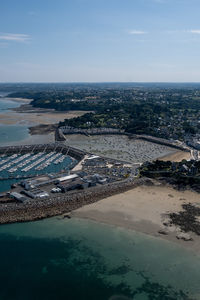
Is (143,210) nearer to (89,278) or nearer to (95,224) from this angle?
(95,224)

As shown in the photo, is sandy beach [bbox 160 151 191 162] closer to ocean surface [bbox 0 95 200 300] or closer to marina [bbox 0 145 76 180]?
marina [bbox 0 145 76 180]

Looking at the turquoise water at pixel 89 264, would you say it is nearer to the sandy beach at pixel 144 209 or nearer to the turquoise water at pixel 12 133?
the sandy beach at pixel 144 209

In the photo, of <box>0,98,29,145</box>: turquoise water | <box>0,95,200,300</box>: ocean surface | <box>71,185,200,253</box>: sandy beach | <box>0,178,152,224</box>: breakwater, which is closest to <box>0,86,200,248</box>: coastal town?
<box>0,178,152,224</box>: breakwater

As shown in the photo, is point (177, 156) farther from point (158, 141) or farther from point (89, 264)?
point (89, 264)

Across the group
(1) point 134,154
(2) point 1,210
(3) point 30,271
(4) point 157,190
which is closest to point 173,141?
(1) point 134,154

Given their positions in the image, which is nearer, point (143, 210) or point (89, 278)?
point (89, 278)

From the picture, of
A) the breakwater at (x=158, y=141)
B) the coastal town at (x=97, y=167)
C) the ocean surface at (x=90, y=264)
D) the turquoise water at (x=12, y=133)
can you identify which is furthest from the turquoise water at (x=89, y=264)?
the turquoise water at (x=12, y=133)
